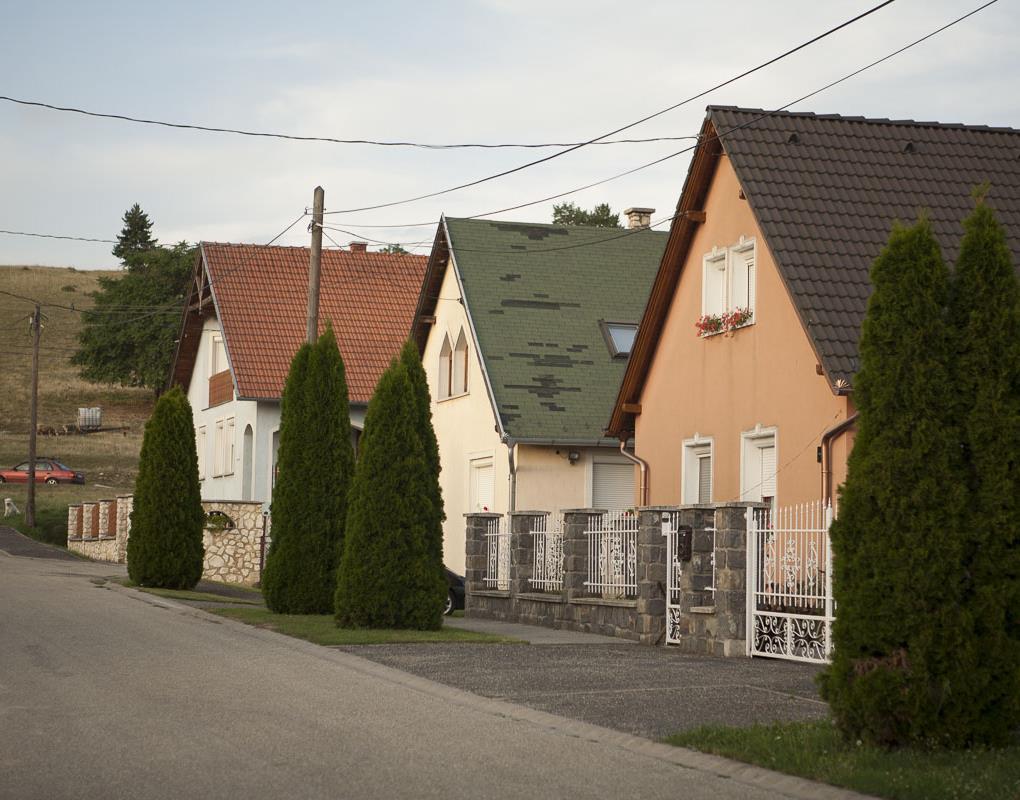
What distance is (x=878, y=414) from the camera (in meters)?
9.47

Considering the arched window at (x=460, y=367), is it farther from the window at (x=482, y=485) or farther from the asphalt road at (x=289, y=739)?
the asphalt road at (x=289, y=739)

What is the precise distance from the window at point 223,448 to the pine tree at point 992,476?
114 ft

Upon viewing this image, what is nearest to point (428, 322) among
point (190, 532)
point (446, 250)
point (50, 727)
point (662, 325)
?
point (446, 250)

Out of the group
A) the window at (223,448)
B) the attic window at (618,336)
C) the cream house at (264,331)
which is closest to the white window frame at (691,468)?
the attic window at (618,336)

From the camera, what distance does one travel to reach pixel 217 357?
4509 cm

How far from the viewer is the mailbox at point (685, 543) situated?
17.2 m

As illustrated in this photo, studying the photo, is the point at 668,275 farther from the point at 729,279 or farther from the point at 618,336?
the point at 618,336

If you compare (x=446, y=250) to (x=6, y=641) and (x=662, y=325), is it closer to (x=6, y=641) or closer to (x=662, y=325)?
(x=662, y=325)

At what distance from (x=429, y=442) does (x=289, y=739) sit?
10.5 m

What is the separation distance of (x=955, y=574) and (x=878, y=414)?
1086mm

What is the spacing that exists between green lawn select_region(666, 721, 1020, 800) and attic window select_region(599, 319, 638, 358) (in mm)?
20529

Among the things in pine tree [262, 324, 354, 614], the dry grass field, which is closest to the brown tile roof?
pine tree [262, 324, 354, 614]

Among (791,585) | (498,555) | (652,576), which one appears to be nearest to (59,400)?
(498,555)

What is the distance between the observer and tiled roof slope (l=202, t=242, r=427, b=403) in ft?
131
